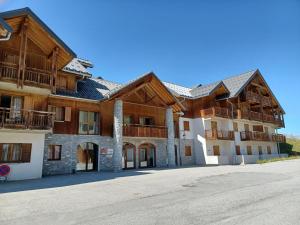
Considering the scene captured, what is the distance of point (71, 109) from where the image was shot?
1942cm

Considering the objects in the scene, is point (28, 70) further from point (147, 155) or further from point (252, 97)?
point (252, 97)

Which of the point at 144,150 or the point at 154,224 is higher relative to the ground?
the point at 144,150

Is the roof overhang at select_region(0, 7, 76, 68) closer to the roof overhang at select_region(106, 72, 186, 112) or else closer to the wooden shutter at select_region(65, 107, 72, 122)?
the wooden shutter at select_region(65, 107, 72, 122)

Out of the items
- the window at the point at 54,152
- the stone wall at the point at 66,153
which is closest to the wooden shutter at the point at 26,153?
the stone wall at the point at 66,153

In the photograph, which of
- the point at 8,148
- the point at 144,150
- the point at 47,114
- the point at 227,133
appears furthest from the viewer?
the point at 227,133

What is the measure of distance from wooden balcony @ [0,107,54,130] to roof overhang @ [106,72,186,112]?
549cm

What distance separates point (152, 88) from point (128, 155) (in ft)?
23.2

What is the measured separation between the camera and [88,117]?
810 inches

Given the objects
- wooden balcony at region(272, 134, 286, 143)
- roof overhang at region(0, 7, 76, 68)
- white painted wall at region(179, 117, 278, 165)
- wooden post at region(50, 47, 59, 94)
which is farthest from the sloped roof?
wooden balcony at region(272, 134, 286, 143)

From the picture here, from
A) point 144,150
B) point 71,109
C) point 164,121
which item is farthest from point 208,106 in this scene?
point 71,109

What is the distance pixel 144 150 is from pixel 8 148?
494 inches

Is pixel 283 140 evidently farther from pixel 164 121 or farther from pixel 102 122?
pixel 102 122

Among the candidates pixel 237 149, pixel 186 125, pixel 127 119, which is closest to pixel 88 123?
pixel 127 119

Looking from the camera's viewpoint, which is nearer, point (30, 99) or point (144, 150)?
point (30, 99)
